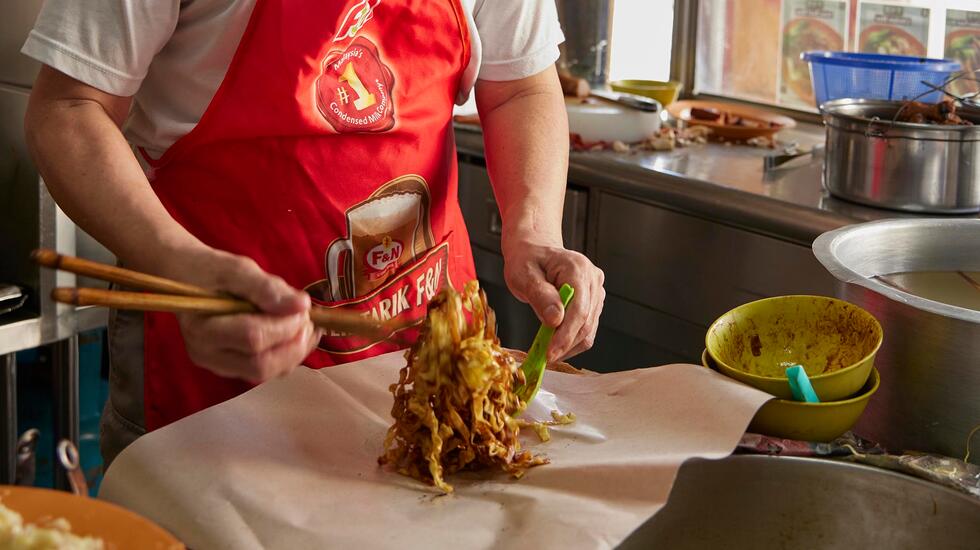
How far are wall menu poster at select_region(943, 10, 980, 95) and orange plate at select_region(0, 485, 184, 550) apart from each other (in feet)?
7.69

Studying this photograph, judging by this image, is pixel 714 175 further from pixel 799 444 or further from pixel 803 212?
pixel 799 444

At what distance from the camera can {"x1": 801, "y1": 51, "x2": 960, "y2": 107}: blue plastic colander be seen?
2.38m

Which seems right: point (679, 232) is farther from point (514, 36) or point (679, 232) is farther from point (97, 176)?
point (97, 176)

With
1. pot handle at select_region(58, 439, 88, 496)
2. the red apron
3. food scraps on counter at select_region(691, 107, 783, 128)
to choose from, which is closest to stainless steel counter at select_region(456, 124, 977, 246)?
food scraps on counter at select_region(691, 107, 783, 128)

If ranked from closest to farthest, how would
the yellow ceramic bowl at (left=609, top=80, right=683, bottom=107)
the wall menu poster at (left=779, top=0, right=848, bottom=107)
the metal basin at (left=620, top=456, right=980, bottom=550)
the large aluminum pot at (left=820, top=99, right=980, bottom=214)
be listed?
the metal basin at (left=620, top=456, right=980, bottom=550), the large aluminum pot at (left=820, top=99, right=980, bottom=214), the wall menu poster at (left=779, top=0, right=848, bottom=107), the yellow ceramic bowl at (left=609, top=80, right=683, bottom=107)

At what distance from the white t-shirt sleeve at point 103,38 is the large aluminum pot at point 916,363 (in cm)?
87

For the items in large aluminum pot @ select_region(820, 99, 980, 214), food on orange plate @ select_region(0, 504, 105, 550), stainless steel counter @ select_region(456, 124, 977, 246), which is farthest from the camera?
stainless steel counter @ select_region(456, 124, 977, 246)

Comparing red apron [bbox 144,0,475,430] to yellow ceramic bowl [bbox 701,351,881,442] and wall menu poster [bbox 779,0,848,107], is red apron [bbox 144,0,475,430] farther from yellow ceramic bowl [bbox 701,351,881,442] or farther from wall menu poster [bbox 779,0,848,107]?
wall menu poster [bbox 779,0,848,107]

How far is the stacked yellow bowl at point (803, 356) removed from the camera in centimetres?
117

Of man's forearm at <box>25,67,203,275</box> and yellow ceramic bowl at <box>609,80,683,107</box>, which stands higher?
yellow ceramic bowl at <box>609,80,683,107</box>

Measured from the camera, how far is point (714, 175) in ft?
7.66

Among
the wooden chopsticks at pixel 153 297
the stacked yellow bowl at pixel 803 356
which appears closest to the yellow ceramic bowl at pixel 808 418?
the stacked yellow bowl at pixel 803 356

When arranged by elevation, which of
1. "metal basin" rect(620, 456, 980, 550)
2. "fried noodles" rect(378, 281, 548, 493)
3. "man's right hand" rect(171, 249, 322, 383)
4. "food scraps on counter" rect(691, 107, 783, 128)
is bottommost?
"metal basin" rect(620, 456, 980, 550)

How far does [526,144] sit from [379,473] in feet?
2.07
